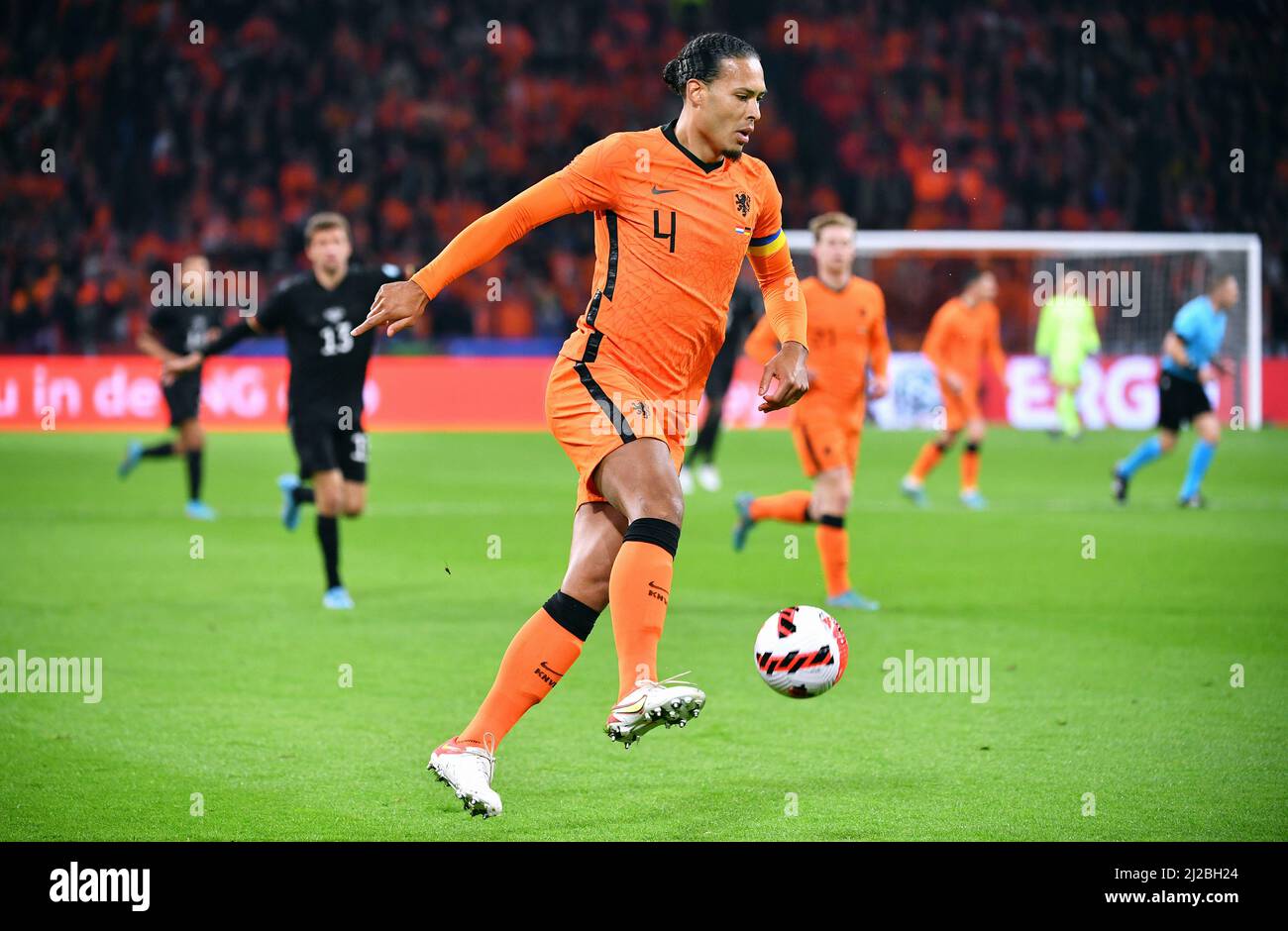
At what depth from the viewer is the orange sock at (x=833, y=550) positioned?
9.26m

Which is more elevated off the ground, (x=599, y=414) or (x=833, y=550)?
(x=599, y=414)

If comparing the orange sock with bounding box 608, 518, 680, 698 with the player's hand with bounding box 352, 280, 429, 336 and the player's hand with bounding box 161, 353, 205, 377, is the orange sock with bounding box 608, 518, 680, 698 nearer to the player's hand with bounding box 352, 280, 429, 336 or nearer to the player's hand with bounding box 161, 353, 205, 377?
the player's hand with bounding box 352, 280, 429, 336

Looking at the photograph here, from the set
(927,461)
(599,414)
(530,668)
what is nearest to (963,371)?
(927,461)

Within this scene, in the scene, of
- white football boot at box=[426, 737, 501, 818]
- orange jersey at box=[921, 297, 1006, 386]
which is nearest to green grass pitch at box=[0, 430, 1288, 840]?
white football boot at box=[426, 737, 501, 818]

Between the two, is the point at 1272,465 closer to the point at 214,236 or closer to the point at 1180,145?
the point at 1180,145

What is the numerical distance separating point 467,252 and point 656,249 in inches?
22.2

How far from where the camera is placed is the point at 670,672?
7344mm

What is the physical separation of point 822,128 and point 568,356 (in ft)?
86.3

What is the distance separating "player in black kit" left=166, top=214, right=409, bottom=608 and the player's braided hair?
181 inches

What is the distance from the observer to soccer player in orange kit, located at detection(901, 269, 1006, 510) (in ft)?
50.1

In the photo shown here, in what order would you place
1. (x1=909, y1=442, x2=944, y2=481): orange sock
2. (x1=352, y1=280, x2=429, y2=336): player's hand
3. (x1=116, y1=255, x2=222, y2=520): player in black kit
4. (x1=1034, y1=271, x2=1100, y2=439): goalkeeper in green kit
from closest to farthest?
(x1=352, y1=280, x2=429, y2=336): player's hand → (x1=116, y1=255, x2=222, y2=520): player in black kit → (x1=909, y1=442, x2=944, y2=481): orange sock → (x1=1034, y1=271, x2=1100, y2=439): goalkeeper in green kit

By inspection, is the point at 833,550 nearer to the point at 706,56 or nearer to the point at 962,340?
the point at 706,56

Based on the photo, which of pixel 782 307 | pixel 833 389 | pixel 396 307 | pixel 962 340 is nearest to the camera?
pixel 396 307

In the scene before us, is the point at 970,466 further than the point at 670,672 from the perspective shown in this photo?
Yes
